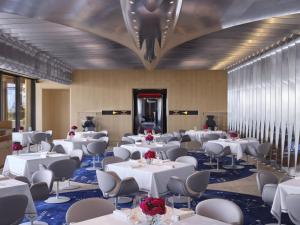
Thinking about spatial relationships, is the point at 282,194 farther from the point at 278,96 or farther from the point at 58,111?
the point at 58,111

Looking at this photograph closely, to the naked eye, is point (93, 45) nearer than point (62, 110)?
Yes

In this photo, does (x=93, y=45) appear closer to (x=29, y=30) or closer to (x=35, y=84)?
(x=29, y=30)

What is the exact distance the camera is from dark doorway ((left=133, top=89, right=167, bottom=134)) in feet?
59.8

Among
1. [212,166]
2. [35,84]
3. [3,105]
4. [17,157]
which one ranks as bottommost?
[212,166]

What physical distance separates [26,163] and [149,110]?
37.8 ft

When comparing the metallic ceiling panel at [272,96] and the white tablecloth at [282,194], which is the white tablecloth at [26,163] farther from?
the metallic ceiling panel at [272,96]

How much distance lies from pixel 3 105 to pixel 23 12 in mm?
9038

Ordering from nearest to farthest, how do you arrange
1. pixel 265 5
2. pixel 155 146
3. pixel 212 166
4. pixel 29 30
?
pixel 265 5 → pixel 29 30 → pixel 155 146 → pixel 212 166

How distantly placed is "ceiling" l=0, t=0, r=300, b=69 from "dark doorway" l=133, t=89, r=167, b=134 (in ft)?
20.0

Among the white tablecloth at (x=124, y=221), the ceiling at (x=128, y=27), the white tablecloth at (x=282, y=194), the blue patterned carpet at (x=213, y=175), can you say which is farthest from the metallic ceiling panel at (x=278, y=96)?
the white tablecloth at (x=124, y=221)

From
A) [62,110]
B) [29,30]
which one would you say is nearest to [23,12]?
[29,30]

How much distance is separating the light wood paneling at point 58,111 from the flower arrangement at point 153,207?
1751 cm

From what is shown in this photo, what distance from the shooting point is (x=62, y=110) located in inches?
782

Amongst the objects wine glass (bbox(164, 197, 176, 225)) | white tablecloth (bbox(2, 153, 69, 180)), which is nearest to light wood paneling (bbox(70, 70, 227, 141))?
white tablecloth (bbox(2, 153, 69, 180))
